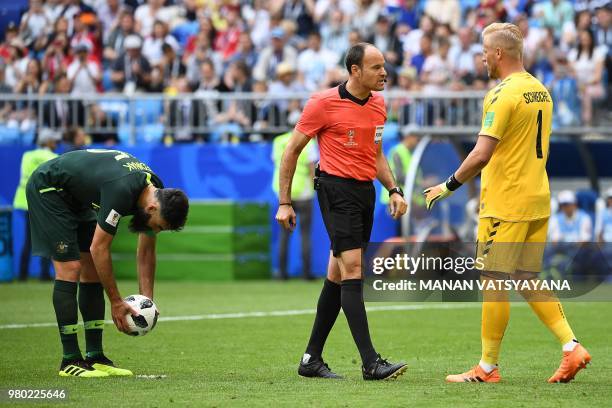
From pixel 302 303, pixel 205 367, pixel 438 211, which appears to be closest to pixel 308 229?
pixel 438 211

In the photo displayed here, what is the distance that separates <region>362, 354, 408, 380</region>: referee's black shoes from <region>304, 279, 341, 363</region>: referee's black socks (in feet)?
1.86

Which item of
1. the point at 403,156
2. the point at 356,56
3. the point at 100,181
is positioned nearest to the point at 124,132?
the point at 403,156

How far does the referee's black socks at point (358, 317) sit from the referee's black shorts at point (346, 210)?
266 millimetres

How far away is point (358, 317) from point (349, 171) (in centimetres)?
107

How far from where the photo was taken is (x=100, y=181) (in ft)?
29.6

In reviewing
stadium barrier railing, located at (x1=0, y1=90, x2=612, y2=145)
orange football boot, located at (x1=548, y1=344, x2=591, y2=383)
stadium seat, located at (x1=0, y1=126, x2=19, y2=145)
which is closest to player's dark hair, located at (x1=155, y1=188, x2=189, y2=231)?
orange football boot, located at (x1=548, y1=344, x2=591, y2=383)

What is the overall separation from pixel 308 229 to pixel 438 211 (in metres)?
2.25

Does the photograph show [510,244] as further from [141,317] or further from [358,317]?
[141,317]

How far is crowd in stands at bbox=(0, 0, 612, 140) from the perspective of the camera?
21.2m

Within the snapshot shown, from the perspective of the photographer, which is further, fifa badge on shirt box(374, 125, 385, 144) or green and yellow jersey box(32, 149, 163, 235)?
fifa badge on shirt box(374, 125, 385, 144)

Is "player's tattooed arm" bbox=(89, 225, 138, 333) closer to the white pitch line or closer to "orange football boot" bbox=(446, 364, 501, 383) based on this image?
"orange football boot" bbox=(446, 364, 501, 383)

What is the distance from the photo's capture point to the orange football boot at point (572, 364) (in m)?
8.54

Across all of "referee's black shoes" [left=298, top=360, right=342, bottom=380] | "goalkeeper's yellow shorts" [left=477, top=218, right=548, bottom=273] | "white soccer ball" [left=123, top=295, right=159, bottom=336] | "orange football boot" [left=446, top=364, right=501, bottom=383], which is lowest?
"referee's black shoes" [left=298, top=360, right=342, bottom=380]

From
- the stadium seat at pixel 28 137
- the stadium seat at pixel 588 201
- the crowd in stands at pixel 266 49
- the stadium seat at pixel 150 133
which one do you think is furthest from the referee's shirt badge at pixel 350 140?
the stadium seat at pixel 28 137
